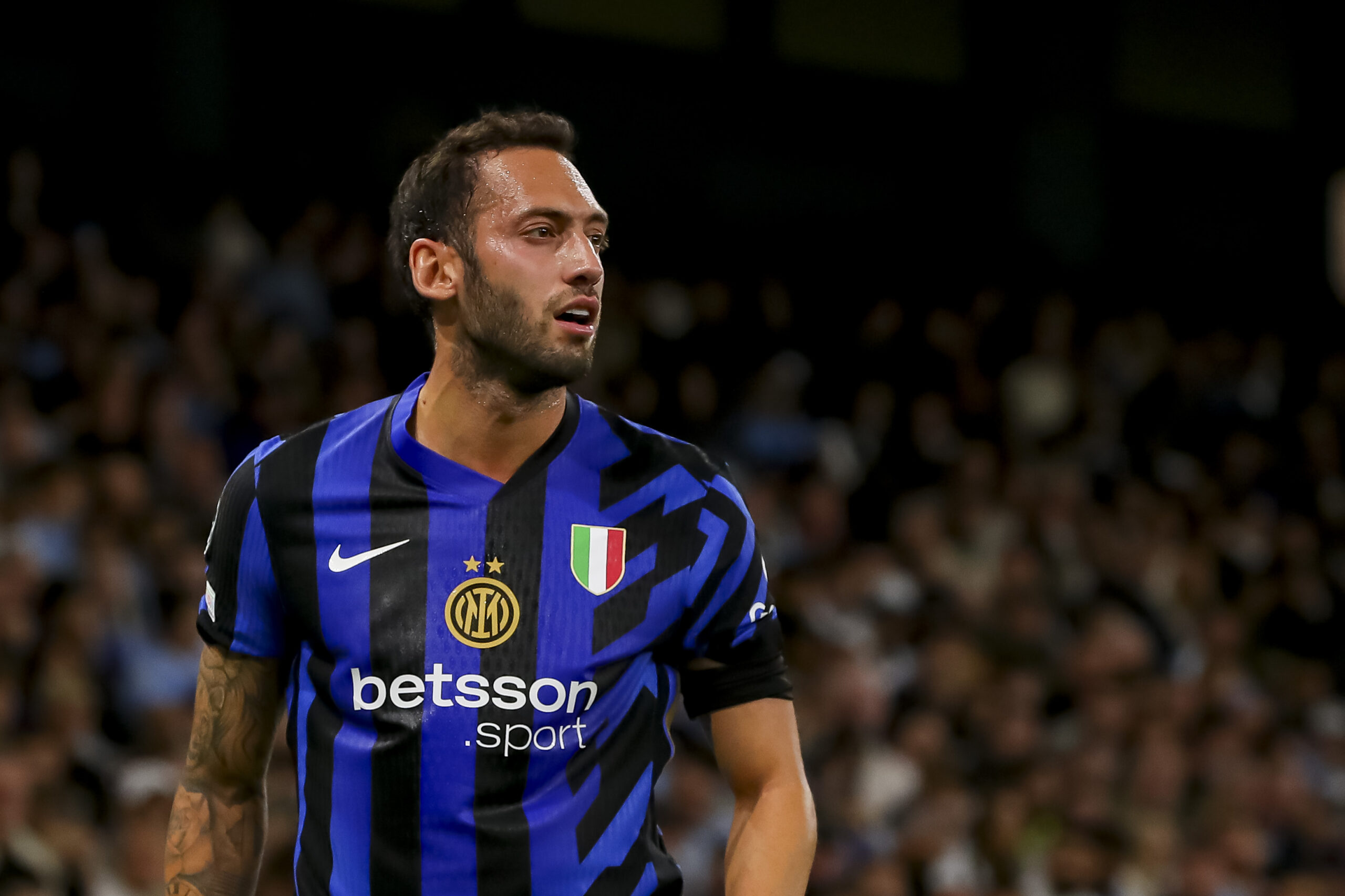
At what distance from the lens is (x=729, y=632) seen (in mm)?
2453

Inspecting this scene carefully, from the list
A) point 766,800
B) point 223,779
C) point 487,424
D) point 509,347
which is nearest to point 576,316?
point 509,347

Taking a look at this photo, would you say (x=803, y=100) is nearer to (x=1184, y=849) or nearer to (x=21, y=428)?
(x=1184, y=849)

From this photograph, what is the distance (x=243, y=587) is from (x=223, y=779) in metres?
0.31

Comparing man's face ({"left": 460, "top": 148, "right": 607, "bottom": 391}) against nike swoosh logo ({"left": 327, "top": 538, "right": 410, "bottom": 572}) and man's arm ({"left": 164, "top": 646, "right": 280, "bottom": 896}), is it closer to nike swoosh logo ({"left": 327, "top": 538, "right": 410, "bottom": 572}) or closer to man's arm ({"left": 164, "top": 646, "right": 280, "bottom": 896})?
nike swoosh logo ({"left": 327, "top": 538, "right": 410, "bottom": 572})

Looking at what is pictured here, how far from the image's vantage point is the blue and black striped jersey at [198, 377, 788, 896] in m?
2.32

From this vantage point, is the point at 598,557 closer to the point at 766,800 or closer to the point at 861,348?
the point at 766,800

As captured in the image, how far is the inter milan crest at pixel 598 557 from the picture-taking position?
2.45m

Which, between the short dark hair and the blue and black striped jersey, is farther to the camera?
the short dark hair

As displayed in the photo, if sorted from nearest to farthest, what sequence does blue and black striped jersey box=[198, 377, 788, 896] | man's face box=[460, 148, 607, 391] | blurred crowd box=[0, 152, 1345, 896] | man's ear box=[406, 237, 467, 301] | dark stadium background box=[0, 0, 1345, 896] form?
blue and black striped jersey box=[198, 377, 788, 896] < man's face box=[460, 148, 607, 391] < man's ear box=[406, 237, 467, 301] < blurred crowd box=[0, 152, 1345, 896] < dark stadium background box=[0, 0, 1345, 896]

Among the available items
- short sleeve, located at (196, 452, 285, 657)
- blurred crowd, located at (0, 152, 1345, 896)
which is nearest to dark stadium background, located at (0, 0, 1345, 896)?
blurred crowd, located at (0, 152, 1345, 896)

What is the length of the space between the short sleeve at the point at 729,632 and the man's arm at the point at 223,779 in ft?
2.10

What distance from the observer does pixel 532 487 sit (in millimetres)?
2512

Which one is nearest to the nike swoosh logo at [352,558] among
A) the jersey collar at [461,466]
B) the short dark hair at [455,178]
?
the jersey collar at [461,466]

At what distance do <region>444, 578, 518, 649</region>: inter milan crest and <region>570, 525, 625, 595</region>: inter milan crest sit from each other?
4.2 inches
